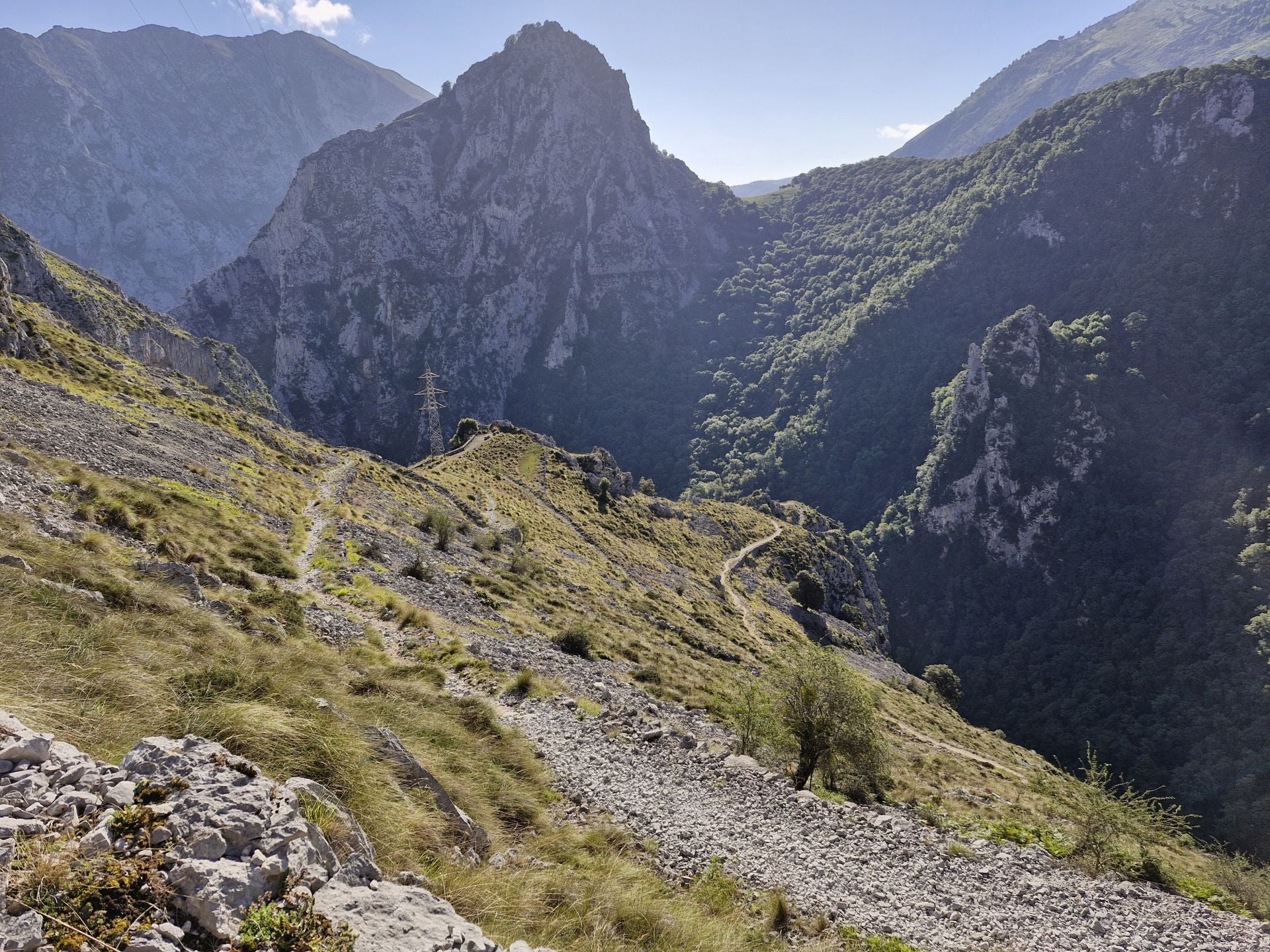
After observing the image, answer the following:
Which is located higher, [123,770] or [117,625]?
[123,770]

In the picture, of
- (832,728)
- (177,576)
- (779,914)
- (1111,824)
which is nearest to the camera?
(779,914)

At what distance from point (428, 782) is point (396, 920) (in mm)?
2980

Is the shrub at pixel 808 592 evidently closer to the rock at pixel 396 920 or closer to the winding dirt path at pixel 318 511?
the winding dirt path at pixel 318 511

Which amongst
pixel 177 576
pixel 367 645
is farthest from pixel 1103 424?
pixel 177 576

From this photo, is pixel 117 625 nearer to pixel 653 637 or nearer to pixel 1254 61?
pixel 653 637

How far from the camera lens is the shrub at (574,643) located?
19.1 meters

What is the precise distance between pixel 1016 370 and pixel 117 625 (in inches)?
5847

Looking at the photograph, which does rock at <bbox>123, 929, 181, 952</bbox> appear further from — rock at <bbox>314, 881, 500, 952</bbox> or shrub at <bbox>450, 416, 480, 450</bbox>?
shrub at <bbox>450, 416, 480, 450</bbox>

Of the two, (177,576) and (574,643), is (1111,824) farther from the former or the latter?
(177,576)

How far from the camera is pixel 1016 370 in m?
125

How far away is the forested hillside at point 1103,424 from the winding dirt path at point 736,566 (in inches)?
1691

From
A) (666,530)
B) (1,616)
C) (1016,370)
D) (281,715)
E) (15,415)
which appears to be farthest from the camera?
(1016,370)

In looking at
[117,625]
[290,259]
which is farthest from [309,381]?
[117,625]

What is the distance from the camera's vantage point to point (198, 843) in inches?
128
